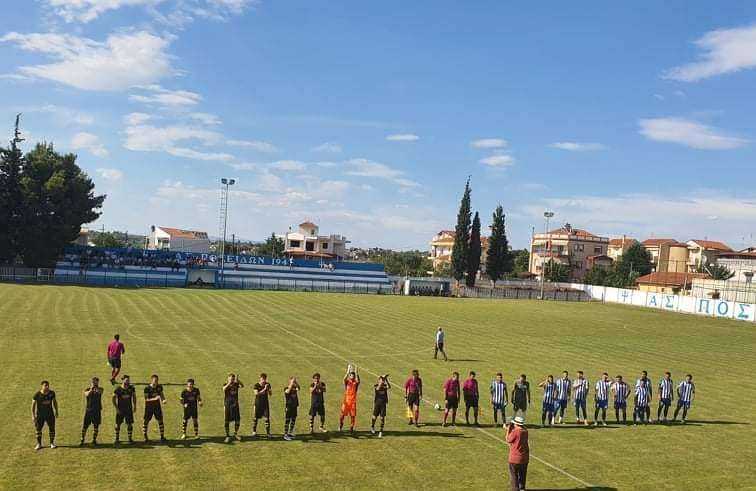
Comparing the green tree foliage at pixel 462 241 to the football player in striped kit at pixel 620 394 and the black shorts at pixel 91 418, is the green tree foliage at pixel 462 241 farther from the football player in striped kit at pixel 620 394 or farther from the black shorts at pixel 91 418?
the black shorts at pixel 91 418

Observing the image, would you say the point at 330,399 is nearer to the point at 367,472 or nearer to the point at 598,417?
the point at 367,472

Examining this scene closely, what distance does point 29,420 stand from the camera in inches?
679

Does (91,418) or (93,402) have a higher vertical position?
(93,402)

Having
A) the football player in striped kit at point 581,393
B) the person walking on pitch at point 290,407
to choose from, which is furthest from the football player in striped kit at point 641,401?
the person walking on pitch at point 290,407

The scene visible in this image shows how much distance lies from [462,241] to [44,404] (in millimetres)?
89898

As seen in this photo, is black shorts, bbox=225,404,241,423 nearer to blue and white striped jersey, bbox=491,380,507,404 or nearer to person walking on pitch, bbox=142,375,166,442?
person walking on pitch, bbox=142,375,166,442

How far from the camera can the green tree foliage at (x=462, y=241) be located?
10181cm

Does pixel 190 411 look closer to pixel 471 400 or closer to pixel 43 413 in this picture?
pixel 43 413

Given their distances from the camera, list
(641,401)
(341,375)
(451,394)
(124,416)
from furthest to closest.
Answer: (341,375)
(641,401)
(451,394)
(124,416)

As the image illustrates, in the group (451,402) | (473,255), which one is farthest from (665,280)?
(451,402)

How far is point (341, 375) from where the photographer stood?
86.7 feet

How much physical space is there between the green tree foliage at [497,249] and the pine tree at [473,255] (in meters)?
5.78

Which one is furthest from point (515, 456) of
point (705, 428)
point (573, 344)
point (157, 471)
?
point (573, 344)

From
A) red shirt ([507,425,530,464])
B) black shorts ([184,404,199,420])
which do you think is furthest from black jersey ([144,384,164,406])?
red shirt ([507,425,530,464])
